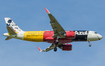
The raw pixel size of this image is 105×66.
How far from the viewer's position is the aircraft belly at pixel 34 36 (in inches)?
3418

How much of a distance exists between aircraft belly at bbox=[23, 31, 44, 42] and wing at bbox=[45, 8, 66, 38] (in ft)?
17.1

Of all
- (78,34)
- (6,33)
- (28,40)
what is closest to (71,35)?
(78,34)

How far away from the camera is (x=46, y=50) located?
98750 mm

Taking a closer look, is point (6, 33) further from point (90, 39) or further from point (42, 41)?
point (90, 39)

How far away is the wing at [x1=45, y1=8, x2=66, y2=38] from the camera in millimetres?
76762

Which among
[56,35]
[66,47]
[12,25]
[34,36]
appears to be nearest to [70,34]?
[56,35]

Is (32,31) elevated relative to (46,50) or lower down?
elevated

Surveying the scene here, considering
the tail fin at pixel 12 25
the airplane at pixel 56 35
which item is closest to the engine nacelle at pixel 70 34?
the airplane at pixel 56 35

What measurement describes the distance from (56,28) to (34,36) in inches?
372

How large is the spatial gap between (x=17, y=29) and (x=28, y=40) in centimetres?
667

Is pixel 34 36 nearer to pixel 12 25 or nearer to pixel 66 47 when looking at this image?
pixel 12 25

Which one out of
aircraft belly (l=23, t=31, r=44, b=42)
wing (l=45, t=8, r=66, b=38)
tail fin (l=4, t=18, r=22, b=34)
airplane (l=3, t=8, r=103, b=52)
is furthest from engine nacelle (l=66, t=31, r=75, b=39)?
tail fin (l=4, t=18, r=22, b=34)

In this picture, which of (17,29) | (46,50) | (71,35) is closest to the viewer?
(71,35)

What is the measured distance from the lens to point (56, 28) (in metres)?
82.0
